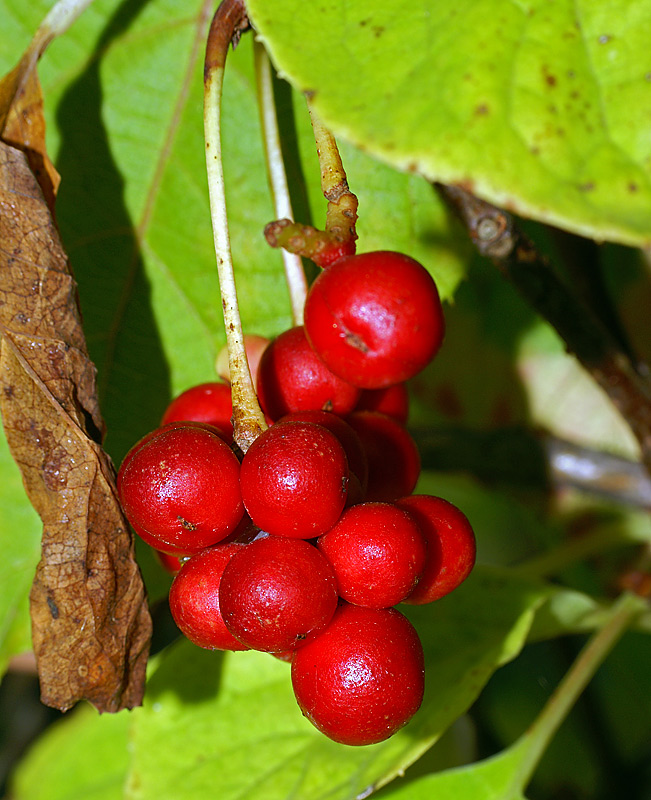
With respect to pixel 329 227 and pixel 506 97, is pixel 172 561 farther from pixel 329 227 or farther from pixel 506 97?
pixel 506 97

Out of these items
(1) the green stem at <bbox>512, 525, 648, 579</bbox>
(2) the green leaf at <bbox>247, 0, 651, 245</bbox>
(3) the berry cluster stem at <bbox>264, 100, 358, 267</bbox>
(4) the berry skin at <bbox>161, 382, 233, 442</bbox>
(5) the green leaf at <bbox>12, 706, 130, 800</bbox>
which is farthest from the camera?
(5) the green leaf at <bbox>12, 706, 130, 800</bbox>

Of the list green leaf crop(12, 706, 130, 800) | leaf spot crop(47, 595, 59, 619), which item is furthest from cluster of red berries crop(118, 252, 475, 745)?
green leaf crop(12, 706, 130, 800)

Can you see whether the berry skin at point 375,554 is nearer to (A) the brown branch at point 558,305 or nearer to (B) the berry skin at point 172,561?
(B) the berry skin at point 172,561

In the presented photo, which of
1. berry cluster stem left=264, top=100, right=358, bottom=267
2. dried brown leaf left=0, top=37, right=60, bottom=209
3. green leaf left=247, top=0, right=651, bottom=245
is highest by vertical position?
dried brown leaf left=0, top=37, right=60, bottom=209

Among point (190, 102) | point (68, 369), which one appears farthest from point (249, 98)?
point (68, 369)

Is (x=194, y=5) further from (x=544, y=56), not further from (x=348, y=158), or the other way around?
(x=544, y=56)

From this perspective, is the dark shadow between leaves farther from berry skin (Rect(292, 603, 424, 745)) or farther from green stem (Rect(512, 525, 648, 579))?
green stem (Rect(512, 525, 648, 579))

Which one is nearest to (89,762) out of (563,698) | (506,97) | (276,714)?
(276,714)
